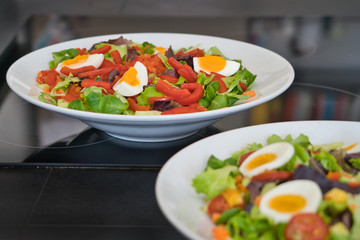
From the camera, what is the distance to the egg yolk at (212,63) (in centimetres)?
196

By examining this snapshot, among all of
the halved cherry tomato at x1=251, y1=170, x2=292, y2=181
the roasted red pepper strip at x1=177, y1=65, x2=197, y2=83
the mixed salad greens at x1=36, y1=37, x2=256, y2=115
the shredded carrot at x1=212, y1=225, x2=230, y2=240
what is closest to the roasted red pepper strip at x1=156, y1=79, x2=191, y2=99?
the mixed salad greens at x1=36, y1=37, x2=256, y2=115

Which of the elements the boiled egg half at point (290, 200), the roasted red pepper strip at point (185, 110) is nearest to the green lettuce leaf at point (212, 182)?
the boiled egg half at point (290, 200)

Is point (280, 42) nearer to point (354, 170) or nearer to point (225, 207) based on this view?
point (354, 170)

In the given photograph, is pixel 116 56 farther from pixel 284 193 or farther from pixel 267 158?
pixel 284 193

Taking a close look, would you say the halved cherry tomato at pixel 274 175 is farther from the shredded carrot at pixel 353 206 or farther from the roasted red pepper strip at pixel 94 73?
the roasted red pepper strip at pixel 94 73

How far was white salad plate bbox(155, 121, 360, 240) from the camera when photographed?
1093 millimetres

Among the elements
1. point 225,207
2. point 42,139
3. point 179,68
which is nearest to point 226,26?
point 179,68

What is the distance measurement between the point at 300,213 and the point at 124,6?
3.82 meters

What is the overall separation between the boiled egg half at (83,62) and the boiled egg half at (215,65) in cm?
34

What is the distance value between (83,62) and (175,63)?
0.33 metres

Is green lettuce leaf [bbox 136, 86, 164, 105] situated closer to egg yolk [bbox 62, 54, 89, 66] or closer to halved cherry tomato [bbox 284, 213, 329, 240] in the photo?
egg yolk [bbox 62, 54, 89, 66]

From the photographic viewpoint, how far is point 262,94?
6.01 feet

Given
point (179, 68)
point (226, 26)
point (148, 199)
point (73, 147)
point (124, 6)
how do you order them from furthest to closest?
point (124, 6)
point (226, 26)
point (179, 68)
point (73, 147)
point (148, 199)

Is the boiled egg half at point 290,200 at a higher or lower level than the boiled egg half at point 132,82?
higher
